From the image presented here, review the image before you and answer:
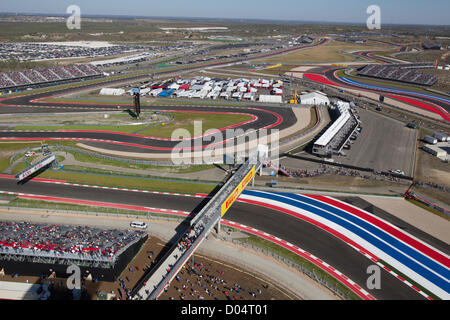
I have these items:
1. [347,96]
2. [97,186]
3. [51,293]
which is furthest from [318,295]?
[347,96]

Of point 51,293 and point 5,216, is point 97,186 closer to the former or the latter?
point 5,216

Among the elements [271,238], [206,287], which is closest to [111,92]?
[271,238]

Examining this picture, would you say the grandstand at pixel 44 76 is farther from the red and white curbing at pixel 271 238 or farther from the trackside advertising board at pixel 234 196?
the trackside advertising board at pixel 234 196

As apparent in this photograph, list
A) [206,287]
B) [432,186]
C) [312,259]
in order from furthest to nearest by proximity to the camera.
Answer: [432,186]
[312,259]
[206,287]

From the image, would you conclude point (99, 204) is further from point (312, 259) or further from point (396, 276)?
point (396, 276)

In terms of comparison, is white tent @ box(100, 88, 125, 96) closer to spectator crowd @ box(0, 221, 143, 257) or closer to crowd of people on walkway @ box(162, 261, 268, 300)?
spectator crowd @ box(0, 221, 143, 257)
